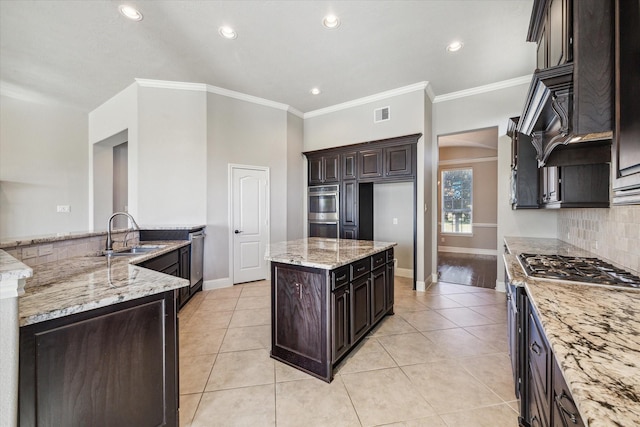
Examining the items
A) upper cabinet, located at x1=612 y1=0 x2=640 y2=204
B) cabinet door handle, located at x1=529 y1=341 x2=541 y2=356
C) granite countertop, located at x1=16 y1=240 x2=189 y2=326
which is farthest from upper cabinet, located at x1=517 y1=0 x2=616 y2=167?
granite countertop, located at x1=16 y1=240 x2=189 y2=326

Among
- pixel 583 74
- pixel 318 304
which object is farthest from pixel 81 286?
pixel 583 74

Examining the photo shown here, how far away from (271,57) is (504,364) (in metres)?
4.22

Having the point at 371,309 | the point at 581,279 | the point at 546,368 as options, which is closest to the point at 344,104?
the point at 371,309

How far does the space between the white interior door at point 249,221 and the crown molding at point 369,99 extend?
165cm

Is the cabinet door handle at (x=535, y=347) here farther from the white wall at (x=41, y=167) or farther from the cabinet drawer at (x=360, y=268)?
the white wall at (x=41, y=167)

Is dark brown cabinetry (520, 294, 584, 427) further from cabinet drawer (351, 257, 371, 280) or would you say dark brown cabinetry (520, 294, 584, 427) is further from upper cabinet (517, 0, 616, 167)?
cabinet drawer (351, 257, 371, 280)

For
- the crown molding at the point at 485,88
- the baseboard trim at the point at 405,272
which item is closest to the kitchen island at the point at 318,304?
the baseboard trim at the point at 405,272

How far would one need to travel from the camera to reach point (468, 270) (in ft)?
18.0

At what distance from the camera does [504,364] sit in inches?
87.8

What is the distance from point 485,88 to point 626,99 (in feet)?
12.5

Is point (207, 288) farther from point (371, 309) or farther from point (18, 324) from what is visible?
point (18, 324)

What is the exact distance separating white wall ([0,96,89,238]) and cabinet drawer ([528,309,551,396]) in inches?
278

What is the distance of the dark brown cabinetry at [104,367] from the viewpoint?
3.52ft

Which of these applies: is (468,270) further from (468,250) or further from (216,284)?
(216,284)
